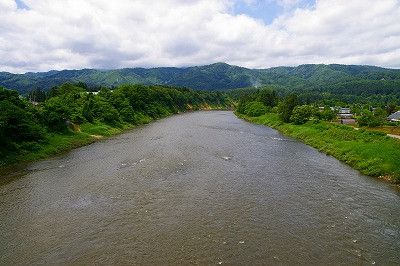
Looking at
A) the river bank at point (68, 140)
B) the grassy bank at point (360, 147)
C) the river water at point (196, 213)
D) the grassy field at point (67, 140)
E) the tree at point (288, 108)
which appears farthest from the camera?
the tree at point (288, 108)

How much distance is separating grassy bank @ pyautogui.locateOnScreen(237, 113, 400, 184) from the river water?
1.77 meters

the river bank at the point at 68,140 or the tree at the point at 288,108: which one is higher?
the tree at the point at 288,108

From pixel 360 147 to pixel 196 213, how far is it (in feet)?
91.7

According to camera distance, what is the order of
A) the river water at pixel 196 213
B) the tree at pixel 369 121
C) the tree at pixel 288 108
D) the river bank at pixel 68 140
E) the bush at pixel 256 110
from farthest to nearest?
the bush at pixel 256 110, the tree at pixel 288 108, the tree at pixel 369 121, the river bank at pixel 68 140, the river water at pixel 196 213

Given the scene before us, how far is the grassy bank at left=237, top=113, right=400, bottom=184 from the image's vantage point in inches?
1209

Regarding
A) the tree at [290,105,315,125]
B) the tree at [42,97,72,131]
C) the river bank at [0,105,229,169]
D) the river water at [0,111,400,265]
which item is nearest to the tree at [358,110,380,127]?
the tree at [290,105,315,125]

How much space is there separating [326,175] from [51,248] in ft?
88.4

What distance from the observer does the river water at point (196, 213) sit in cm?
1628

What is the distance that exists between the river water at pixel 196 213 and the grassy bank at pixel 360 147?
1771 mm

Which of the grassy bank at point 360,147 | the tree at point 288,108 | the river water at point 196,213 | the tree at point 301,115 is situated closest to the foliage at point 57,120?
the river water at point 196,213

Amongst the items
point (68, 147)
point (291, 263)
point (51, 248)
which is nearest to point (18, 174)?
point (68, 147)

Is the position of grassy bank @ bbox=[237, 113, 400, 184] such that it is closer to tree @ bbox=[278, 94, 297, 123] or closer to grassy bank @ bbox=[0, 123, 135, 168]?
tree @ bbox=[278, 94, 297, 123]

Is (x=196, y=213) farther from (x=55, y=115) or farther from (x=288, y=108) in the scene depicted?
(x=288, y=108)

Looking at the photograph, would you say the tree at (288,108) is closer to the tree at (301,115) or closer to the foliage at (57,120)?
the tree at (301,115)
